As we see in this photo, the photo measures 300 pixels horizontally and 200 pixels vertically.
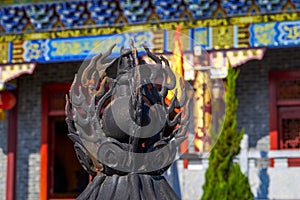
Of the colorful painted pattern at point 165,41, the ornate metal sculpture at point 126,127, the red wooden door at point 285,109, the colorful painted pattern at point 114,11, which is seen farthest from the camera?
the red wooden door at point 285,109

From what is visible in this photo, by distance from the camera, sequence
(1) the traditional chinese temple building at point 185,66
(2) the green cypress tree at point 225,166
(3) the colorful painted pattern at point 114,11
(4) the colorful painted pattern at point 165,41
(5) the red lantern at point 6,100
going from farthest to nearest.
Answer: (5) the red lantern at point 6,100, (3) the colorful painted pattern at point 114,11, (4) the colorful painted pattern at point 165,41, (1) the traditional chinese temple building at point 185,66, (2) the green cypress tree at point 225,166

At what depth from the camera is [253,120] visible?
427 inches

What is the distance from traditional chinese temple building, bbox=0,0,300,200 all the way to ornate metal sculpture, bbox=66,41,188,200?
5318 mm

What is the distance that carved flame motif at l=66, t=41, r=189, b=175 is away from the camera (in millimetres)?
3914

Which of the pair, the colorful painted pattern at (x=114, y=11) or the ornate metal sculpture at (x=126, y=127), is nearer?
the ornate metal sculpture at (x=126, y=127)

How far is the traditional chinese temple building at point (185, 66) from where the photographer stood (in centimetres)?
997

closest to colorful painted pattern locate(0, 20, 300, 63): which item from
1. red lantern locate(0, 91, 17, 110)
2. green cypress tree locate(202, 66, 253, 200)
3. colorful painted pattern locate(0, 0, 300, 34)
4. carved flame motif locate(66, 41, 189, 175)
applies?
colorful painted pattern locate(0, 0, 300, 34)

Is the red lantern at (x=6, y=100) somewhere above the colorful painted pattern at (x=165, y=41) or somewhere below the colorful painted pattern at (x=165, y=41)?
below

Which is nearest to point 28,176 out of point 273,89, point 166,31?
point 166,31

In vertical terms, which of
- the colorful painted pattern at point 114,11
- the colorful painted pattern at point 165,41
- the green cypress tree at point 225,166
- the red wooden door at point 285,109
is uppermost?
the colorful painted pattern at point 114,11

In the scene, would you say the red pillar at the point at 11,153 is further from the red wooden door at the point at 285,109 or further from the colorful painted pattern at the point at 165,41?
the red wooden door at the point at 285,109

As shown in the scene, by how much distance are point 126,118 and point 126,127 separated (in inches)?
1.9

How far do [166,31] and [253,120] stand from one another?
1.84 metres

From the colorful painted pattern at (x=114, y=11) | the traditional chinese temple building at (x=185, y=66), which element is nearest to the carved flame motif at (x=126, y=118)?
the traditional chinese temple building at (x=185, y=66)
